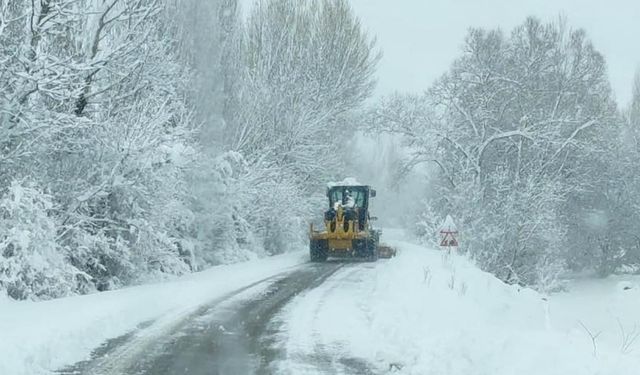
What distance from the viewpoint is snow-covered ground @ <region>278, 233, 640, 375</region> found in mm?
6477

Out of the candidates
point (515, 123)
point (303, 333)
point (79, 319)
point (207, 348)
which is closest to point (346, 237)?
point (515, 123)

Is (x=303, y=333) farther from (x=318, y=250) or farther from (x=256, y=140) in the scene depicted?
(x=256, y=140)

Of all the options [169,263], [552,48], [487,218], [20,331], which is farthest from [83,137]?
[552,48]

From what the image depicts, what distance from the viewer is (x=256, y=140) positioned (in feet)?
92.6

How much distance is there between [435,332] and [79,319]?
469cm

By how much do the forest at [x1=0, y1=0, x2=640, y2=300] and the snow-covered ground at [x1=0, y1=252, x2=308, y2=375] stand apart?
174cm

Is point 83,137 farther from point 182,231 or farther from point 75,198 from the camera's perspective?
point 182,231

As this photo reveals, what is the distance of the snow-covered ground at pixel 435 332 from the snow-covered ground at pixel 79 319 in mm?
2138

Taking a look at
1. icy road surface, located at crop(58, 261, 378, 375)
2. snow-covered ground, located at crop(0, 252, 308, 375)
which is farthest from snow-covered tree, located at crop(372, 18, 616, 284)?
icy road surface, located at crop(58, 261, 378, 375)

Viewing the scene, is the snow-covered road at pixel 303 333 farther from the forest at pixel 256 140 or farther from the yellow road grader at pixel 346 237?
the yellow road grader at pixel 346 237

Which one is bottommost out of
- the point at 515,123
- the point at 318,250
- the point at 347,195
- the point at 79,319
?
the point at 79,319

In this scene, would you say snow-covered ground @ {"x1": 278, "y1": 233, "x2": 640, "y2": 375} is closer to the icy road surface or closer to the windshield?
the icy road surface

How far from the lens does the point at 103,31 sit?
16281mm

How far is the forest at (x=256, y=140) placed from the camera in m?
13.4
